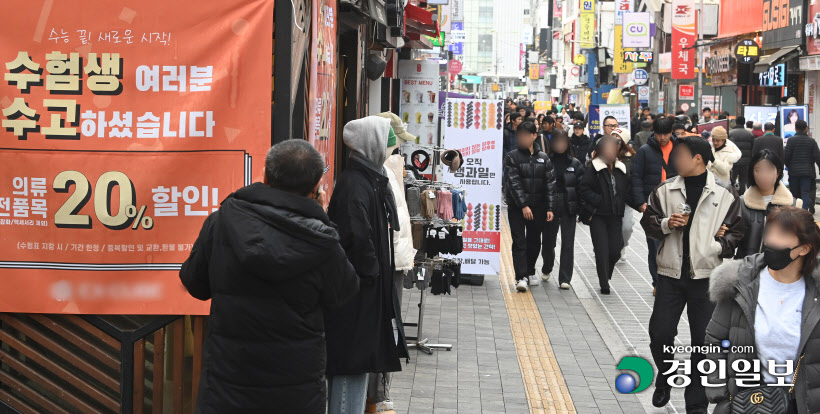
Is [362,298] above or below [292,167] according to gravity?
below

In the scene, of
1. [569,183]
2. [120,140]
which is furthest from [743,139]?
[120,140]

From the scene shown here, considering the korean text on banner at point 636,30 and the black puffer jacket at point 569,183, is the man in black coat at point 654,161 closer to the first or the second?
the black puffer jacket at point 569,183

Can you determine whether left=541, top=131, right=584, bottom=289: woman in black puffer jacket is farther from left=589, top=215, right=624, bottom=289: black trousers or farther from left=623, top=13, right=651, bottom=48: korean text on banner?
left=623, top=13, right=651, bottom=48: korean text on banner

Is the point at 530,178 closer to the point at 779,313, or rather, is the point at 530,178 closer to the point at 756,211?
the point at 756,211

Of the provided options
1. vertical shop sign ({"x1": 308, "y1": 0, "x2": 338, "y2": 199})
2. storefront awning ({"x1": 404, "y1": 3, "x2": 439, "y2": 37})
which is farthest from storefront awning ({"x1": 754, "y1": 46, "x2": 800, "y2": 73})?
vertical shop sign ({"x1": 308, "y1": 0, "x2": 338, "y2": 199})

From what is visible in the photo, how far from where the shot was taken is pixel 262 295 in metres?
3.96

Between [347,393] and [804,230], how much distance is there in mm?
2407

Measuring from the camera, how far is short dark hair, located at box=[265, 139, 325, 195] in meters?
4.08

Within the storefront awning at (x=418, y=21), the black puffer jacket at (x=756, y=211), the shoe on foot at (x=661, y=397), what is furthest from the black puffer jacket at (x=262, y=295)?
the storefront awning at (x=418, y=21)

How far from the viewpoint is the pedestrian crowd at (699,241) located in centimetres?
427

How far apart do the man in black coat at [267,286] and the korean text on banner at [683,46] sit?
3502 cm

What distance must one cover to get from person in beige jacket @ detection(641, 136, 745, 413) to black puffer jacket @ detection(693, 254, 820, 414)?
194 centimetres

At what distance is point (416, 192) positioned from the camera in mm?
8211

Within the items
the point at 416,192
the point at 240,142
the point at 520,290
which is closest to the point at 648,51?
the point at 520,290
